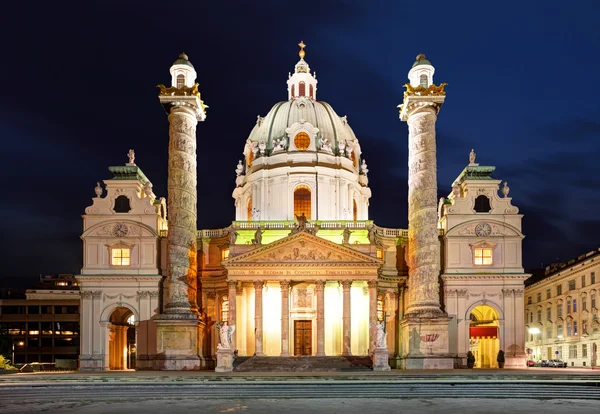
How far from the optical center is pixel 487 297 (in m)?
59.5

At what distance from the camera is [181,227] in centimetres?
5544

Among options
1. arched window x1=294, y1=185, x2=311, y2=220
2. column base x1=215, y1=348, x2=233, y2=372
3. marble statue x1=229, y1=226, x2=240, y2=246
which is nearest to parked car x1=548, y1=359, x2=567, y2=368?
arched window x1=294, y1=185, x2=311, y2=220

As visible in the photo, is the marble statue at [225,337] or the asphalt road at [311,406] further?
the marble statue at [225,337]

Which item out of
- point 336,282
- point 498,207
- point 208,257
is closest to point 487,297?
point 498,207

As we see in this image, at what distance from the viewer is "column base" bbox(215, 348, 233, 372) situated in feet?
164

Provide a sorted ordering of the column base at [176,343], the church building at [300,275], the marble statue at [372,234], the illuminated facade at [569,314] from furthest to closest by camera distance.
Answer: the illuminated facade at [569,314]
the marble statue at [372,234]
the church building at [300,275]
the column base at [176,343]

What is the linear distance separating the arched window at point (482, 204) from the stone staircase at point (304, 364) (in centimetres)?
1663

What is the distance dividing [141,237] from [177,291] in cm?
776

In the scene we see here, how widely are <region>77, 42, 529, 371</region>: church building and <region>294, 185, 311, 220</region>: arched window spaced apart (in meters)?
5.70

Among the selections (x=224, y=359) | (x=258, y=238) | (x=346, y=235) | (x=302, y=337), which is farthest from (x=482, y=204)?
(x=224, y=359)

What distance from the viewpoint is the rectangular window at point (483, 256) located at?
60.2 meters

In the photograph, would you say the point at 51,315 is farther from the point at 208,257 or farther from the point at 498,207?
the point at 498,207

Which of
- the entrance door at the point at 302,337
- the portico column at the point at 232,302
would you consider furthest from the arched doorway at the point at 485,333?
the portico column at the point at 232,302

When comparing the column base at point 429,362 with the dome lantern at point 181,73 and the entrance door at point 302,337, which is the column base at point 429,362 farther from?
the dome lantern at point 181,73
